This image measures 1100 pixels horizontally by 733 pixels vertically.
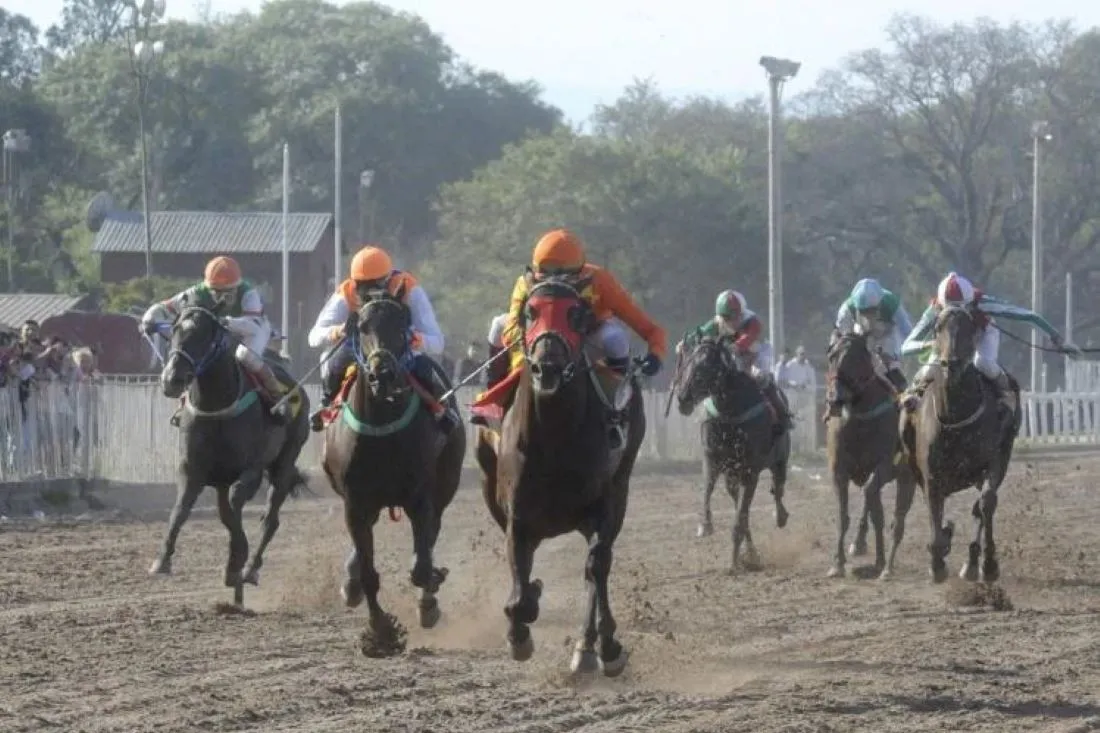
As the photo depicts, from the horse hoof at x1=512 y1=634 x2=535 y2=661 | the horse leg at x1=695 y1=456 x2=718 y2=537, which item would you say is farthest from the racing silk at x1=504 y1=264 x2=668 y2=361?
A: the horse leg at x1=695 y1=456 x2=718 y2=537

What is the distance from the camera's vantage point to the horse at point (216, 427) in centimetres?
1235

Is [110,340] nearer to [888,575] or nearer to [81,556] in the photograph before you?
[81,556]

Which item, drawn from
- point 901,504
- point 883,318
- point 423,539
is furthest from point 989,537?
point 423,539

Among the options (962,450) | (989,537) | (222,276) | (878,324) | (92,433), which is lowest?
(989,537)

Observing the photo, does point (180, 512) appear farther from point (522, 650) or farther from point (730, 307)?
point (730, 307)

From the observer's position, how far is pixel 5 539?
1775cm

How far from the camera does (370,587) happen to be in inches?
404

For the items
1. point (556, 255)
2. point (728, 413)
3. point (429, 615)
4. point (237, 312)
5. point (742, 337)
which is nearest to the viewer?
point (556, 255)

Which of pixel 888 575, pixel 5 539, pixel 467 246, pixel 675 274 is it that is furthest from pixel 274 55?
pixel 888 575

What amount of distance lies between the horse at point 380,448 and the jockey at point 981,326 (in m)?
3.99

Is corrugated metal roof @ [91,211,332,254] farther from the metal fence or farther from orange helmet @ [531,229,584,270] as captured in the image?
orange helmet @ [531,229,584,270]

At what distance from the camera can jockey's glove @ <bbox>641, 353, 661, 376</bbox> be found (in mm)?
9906

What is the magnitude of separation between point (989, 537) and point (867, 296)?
2234mm

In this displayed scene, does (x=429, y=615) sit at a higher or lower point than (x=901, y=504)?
lower
